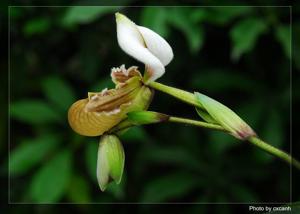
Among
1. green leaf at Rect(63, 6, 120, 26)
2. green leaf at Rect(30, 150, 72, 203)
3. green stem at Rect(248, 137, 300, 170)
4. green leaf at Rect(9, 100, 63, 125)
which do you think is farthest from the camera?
green leaf at Rect(9, 100, 63, 125)

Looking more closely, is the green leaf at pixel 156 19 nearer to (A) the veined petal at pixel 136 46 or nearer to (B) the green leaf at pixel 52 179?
(B) the green leaf at pixel 52 179

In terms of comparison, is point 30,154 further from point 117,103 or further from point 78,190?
point 117,103

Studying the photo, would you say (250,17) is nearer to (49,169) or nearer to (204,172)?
(204,172)

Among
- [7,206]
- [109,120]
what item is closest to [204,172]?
[7,206]

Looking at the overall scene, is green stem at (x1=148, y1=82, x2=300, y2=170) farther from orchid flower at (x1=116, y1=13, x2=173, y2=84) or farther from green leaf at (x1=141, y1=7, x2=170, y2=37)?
green leaf at (x1=141, y1=7, x2=170, y2=37)

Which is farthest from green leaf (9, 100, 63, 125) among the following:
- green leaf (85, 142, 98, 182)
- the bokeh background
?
green leaf (85, 142, 98, 182)

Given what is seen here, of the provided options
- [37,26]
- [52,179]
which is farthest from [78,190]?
[37,26]
